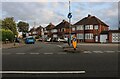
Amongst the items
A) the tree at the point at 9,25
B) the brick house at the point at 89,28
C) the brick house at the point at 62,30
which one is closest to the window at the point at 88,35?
the brick house at the point at 89,28

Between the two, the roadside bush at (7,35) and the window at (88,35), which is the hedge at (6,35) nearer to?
the roadside bush at (7,35)

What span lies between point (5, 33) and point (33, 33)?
10940cm

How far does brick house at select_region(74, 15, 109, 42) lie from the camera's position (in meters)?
80.1

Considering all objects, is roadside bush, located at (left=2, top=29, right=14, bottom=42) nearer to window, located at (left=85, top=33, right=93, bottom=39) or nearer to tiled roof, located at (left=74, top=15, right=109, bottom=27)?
window, located at (left=85, top=33, right=93, bottom=39)

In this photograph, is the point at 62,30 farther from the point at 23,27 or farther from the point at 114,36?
the point at 114,36

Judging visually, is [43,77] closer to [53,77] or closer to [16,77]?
[53,77]

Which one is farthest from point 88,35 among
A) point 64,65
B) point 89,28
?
point 64,65

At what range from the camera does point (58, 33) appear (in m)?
111

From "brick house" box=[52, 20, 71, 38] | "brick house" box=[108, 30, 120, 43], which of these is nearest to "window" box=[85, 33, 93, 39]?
"brick house" box=[108, 30, 120, 43]

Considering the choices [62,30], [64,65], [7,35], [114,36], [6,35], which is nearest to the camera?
[64,65]

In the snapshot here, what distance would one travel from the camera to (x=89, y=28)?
82.2 meters

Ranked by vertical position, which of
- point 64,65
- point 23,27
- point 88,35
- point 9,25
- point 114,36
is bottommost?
point 64,65

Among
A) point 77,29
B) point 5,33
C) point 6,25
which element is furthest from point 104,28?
point 5,33

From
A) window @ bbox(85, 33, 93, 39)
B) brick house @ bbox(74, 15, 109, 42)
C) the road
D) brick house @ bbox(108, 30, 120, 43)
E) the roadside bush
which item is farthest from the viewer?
window @ bbox(85, 33, 93, 39)
